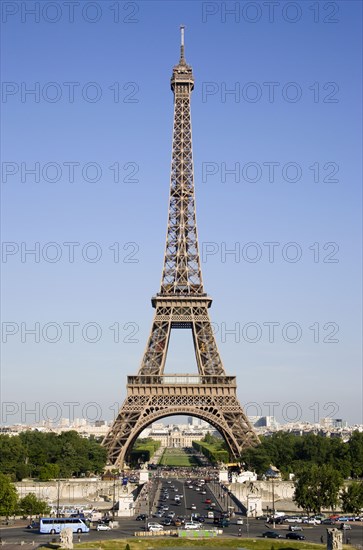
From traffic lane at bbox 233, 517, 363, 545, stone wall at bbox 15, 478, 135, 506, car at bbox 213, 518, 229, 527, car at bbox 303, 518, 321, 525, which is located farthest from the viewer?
stone wall at bbox 15, 478, 135, 506

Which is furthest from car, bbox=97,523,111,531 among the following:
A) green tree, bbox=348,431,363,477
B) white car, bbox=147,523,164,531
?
green tree, bbox=348,431,363,477

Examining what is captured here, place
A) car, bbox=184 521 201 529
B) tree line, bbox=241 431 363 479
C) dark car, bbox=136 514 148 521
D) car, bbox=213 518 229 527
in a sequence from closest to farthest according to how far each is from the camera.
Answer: car, bbox=184 521 201 529 < car, bbox=213 518 229 527 < dark car, bbox=136 514 148 521 < tree line, bbox=241 431 363 479

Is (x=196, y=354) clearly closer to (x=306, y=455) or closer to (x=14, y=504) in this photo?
(x=306, y=455)

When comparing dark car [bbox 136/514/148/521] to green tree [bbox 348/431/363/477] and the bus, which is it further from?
green tree [bbox 348/431/363/477]

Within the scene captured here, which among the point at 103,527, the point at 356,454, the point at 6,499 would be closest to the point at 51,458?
the point at 6,499

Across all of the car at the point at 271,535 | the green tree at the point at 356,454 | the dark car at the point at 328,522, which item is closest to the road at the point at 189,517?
the car at the point at 271,535

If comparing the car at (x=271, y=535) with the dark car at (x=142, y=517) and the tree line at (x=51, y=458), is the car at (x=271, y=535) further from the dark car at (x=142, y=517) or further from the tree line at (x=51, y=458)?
the tree line at (x=51, y=458)

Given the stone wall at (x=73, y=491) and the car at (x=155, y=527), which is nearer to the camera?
the car at (x=155, y=527)
